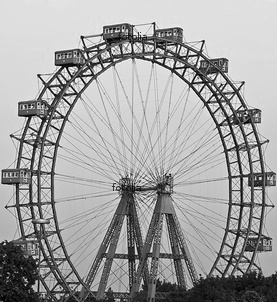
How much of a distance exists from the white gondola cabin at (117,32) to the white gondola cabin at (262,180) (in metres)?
18.5

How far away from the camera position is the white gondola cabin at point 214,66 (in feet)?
348

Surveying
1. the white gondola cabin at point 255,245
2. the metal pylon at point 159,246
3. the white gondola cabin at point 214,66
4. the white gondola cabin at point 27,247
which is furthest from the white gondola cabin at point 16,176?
the white gondola cabin at point 255,245

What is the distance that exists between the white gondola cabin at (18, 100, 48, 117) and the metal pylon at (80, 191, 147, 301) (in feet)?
32.4

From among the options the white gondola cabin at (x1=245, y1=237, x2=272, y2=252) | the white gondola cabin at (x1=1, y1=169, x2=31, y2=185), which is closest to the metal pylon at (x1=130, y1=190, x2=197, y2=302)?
the white gondola cabin at (x1=245, y1=237, x2=272, y2=252)

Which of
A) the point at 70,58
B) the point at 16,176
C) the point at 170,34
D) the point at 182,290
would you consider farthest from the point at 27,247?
the point at 170,34

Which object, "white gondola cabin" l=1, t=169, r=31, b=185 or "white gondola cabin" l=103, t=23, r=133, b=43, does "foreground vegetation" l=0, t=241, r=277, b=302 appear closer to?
"white gondola cabin" l=1, t=169, r=31, b=185

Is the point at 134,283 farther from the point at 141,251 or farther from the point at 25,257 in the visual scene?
the point at 25,257

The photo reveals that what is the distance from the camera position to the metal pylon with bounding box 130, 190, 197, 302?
98188 millimetres

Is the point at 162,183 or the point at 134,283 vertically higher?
the point at 162,183

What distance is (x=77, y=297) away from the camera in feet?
321

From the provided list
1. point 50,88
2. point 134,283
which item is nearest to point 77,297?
point 134,283

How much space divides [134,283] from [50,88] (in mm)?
18081

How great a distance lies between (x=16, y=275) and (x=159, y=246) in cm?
1783

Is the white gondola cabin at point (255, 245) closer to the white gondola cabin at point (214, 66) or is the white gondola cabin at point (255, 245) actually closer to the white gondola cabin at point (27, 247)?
the white gondola cabin at point (214, 66)
